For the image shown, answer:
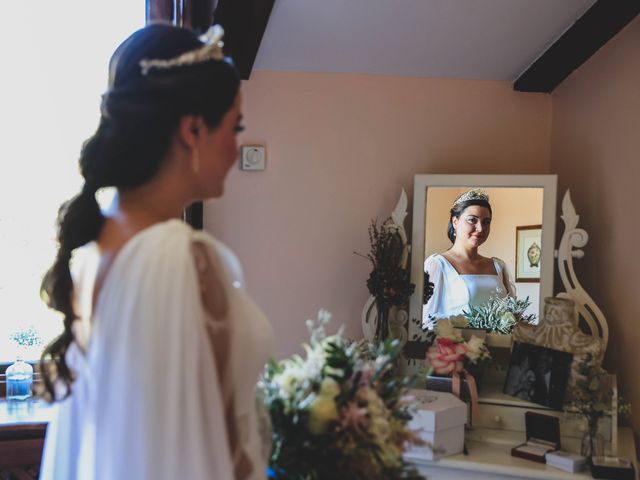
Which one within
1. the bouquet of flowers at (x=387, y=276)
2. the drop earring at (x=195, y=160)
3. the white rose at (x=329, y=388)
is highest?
the drop earring at (x=195, y=160)

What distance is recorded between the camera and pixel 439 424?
1792 mm

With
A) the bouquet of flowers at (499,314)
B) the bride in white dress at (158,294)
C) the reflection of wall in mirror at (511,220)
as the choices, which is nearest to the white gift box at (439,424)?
the bouquet of flowers at (499,314)

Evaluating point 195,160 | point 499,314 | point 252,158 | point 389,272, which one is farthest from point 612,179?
point 195,160

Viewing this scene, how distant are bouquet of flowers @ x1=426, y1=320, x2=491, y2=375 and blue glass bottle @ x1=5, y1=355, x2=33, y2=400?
4.26ft

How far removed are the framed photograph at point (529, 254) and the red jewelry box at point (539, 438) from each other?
510 mm

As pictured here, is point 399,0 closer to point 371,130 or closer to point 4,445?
point 371,130

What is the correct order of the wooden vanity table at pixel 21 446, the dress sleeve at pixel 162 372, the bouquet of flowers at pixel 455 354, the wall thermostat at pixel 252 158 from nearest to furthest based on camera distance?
the dress sleeve at pixel 162 372 < the wooden vanity table at pixel 21 446 < the bouquet of flowers at pixel 455 354 < the wall thermostat at pixel 252 158

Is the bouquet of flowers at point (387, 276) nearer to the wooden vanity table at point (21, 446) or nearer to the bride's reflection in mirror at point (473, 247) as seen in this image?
the bride's reflection in mirror at point (473, 247)

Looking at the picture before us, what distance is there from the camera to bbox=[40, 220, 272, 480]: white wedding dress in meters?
0.97

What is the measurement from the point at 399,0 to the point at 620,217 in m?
0.96

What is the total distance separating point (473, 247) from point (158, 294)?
152cm

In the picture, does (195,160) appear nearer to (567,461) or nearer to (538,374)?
(567,461)

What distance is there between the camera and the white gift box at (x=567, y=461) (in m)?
1.72

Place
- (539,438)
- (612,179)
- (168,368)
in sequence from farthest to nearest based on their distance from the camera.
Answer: (612,179)
(539,438)
(168,368)
